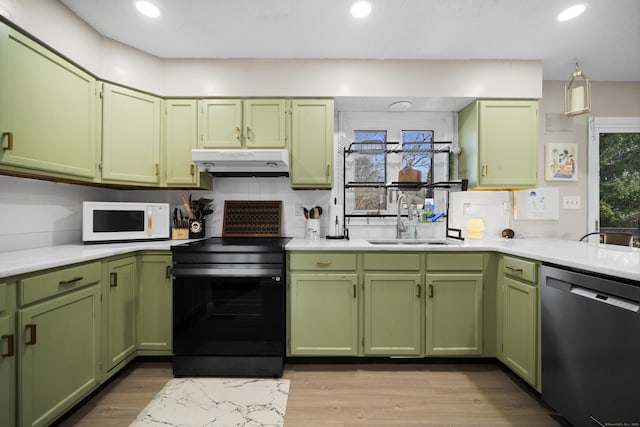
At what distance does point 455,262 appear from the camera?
2.18 m

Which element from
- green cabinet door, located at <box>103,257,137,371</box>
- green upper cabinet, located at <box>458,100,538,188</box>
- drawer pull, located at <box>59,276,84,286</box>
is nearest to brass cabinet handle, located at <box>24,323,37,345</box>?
drawer pull, located at <box>59,276,84,286</box>

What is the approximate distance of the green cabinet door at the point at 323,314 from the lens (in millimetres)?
2174

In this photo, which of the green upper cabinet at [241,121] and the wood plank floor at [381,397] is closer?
the wood plank floor at [381,397]

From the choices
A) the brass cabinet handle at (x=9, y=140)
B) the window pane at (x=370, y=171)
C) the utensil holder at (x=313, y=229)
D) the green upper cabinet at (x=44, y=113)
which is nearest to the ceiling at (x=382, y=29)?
the green upper cabinet at (x=44, y=113)

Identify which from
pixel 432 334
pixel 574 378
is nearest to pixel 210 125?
pixel 432 334

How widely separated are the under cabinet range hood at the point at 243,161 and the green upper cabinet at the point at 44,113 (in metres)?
0.73

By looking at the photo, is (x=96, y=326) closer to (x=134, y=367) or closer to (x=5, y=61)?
(x=134, y=367)

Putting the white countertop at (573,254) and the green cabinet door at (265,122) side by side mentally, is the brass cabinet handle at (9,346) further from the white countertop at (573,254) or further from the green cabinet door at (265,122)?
the green cabinet door at (265,122)

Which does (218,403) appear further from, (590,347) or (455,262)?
(590,347)

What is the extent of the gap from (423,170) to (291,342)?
1.99m

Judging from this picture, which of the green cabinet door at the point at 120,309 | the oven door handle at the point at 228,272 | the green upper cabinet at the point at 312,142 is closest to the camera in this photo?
the green cabinet door at the point at 120,309

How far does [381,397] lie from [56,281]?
6.39 feet

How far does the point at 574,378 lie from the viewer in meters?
1.46

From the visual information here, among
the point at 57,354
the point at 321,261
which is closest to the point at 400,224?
the point at 321,261
